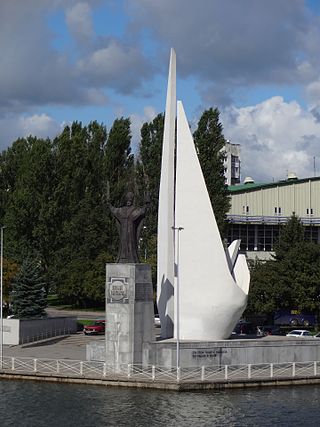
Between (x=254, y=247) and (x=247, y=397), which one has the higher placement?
(x=254, y=247)

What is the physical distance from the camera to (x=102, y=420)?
2764cm

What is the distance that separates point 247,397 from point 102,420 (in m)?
6.60

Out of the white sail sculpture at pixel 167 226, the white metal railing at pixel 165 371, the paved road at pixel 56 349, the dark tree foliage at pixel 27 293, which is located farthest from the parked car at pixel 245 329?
the white metal railing at pixel 165 371

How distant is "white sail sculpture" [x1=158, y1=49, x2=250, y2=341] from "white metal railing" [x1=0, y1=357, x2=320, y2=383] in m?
2.46

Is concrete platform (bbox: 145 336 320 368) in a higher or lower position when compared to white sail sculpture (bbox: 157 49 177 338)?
lower

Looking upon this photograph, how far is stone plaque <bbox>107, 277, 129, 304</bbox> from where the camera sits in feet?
120

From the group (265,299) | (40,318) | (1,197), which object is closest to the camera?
(40,318)

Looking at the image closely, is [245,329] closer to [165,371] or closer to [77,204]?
[165,371]

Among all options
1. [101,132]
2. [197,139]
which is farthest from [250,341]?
[101,132]

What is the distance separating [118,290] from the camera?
36.8 m

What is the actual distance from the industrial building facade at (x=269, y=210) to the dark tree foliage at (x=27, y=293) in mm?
29460

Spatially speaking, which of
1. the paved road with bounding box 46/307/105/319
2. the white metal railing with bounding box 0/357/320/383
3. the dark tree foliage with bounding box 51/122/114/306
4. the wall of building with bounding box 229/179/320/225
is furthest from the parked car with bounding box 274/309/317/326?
the white metal railing with bounding box 0/357/320/383

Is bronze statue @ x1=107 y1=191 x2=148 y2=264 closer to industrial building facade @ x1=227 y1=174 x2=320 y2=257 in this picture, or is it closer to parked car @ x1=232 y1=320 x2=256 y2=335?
parked car @ x1=232 y1=320 x2=256 y2=335

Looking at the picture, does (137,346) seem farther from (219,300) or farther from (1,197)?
(1,197)
